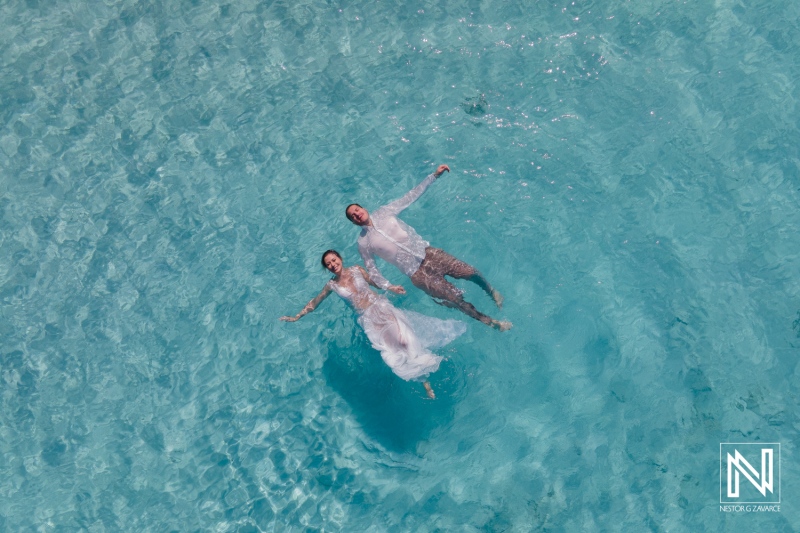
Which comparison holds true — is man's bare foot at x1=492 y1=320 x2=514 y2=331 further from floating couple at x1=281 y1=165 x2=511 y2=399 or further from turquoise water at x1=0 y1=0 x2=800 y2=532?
turquoise water at x1=0 y1=0 x2=800 y2=532

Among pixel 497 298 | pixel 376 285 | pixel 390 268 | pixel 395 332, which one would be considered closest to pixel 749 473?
pixel 497 298

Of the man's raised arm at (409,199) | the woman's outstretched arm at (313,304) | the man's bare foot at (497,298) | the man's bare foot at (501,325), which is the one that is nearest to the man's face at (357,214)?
the man's raised arm at (409,199)

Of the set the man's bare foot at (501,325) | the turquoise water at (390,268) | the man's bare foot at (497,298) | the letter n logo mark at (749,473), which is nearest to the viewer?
the letter n logo mark at (749,473)

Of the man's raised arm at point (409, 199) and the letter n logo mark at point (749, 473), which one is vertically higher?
the man's raised arm at point (409, 199)

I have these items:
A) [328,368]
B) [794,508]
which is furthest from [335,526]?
[794,508]

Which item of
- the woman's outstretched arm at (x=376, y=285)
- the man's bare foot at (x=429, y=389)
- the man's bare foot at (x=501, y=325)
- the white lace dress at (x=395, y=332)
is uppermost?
the woman's outstretched arm at (x=376, y=285)

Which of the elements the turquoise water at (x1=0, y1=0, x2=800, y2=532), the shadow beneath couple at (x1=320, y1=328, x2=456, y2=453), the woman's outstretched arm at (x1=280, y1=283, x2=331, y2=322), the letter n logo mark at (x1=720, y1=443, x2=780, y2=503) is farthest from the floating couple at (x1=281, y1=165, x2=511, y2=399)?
the letter n logo mark at (x1=720, y1=443, x2=780, y2=503)

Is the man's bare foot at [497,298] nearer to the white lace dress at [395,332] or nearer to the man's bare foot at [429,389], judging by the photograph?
the white lace dress at [395,332]
